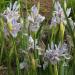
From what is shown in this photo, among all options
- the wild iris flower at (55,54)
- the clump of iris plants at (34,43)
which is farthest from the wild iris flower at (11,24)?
the wild iris flower at (55,54)

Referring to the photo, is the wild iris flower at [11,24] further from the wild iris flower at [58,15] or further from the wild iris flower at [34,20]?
the wild iris flower at [58,15]

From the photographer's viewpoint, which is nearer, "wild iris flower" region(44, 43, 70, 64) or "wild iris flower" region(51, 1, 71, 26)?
"wild iris flower" region(44, 43, 70, 64)

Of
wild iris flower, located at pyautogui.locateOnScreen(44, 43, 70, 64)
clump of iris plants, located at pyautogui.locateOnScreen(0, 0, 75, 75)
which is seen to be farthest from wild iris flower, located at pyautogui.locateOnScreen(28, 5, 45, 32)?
wild iris flower, located at pyautogui.locateOnScreen(44, 43, 70, 64)

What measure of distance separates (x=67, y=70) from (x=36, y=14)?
0.36 metres

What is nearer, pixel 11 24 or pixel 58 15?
pixel 11 24

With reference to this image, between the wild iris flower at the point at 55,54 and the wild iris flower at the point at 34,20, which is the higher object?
the wild iris flower at the point at 34,20

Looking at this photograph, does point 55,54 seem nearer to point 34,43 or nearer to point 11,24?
point 34,43

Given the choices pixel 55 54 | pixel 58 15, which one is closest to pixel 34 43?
pixel 55 54

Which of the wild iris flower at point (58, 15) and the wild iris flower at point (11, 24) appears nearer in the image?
the wild iris flower at point (11, 24)

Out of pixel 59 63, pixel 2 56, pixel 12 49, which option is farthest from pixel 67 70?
pixel 2 56

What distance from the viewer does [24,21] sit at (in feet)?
4.65

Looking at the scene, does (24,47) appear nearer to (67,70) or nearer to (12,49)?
(12,49)

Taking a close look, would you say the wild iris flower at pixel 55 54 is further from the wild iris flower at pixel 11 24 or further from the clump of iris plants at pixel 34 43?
the wild iris flower at pixel 11 24

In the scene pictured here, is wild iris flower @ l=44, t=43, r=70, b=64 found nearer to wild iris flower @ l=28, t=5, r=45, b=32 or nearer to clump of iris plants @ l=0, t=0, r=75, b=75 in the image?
clump of iris plants @ l=0, t=0, r=75, b=75
